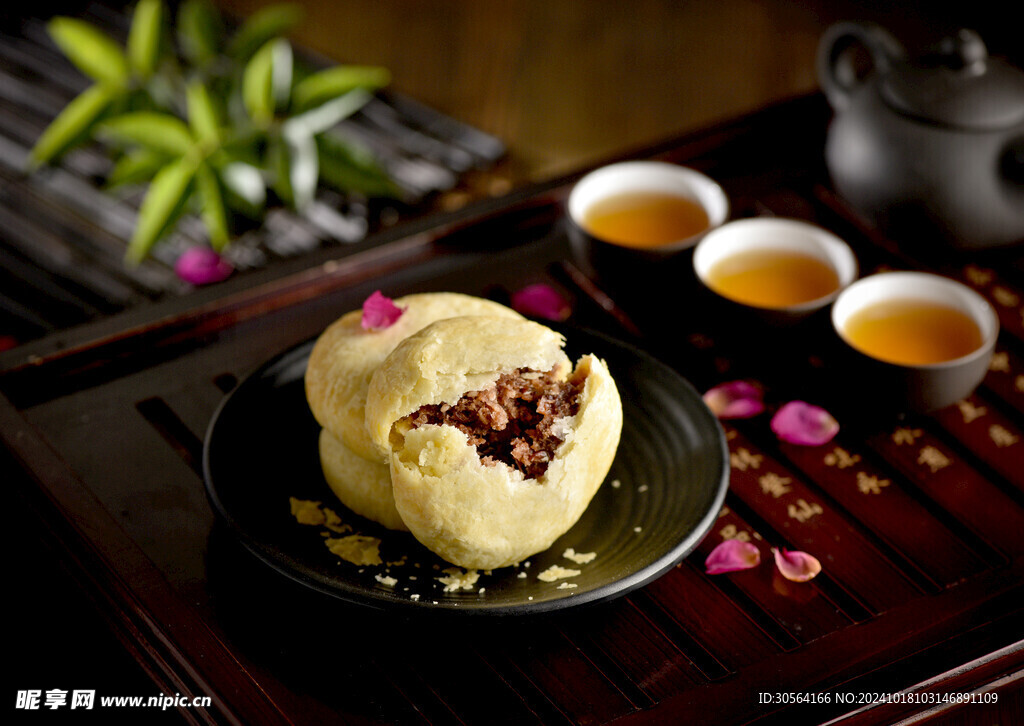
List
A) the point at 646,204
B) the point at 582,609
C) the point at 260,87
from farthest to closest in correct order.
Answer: the point at 260,87
the point at 646,204
the point at 582,609

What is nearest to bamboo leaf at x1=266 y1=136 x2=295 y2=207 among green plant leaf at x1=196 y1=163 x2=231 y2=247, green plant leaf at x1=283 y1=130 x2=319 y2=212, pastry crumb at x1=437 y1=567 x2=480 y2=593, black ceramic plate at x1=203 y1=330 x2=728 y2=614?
green plant leaf at x1=283 y1=130 x2=319 y2=212

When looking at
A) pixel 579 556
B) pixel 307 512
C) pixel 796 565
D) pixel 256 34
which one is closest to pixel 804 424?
pixel 796 565

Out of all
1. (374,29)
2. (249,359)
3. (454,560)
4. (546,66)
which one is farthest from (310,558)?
→ (374,29)

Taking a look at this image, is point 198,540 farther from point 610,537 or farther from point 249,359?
point 610,537

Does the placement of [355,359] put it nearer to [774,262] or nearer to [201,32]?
[774,262]

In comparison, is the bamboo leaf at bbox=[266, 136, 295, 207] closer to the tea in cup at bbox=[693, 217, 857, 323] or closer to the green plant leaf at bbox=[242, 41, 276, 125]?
the green plant leaf at bbox=[242, 41, 276, 125]
